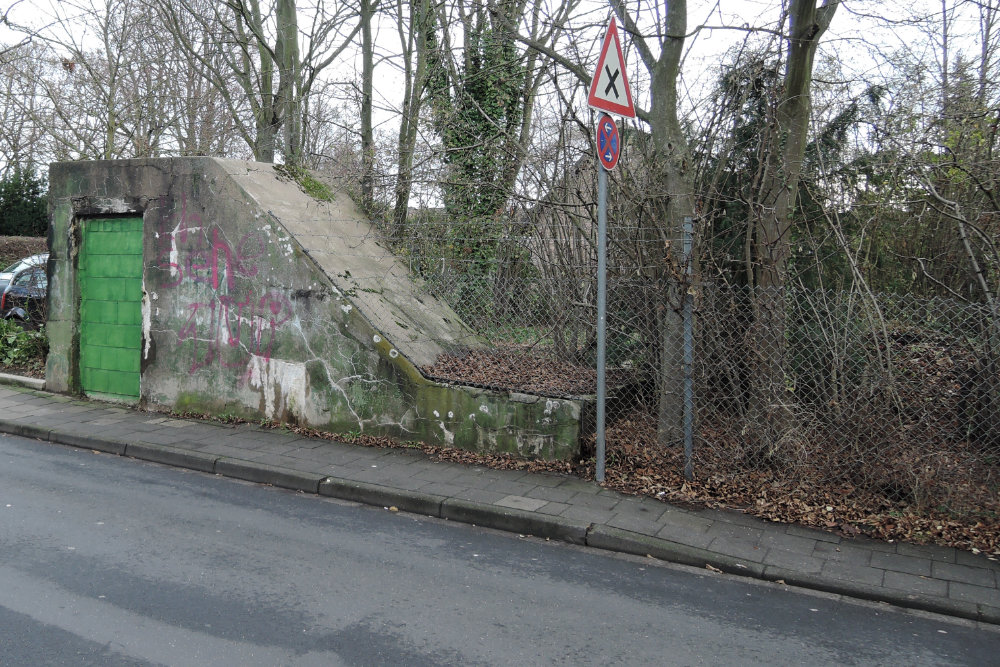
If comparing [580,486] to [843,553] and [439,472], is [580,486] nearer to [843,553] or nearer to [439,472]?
[439,472]

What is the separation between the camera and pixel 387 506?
6.01m

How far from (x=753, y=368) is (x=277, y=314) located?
16.3 feet

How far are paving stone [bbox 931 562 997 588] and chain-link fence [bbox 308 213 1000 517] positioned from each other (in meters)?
0.70

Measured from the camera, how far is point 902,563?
4.66 meters

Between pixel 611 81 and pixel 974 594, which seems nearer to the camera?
pixel 974 594

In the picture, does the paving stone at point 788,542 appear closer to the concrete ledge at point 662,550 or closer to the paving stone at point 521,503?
the concrete ledge at point 662,550

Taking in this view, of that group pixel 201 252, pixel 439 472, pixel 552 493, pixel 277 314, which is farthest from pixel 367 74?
pixel 552 493

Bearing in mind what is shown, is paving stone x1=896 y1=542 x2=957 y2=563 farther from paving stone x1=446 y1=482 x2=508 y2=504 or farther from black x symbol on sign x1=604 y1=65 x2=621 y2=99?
black x symbol on sign x1=604 y1=65 x2=621 y2=99

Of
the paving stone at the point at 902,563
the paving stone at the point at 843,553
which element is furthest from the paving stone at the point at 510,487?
the paving stone at the point at 902,563

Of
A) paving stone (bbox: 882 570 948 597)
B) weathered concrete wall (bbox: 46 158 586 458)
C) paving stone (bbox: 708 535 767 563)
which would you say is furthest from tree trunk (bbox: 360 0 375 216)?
paving stone (bbox: 882 570 948 597)

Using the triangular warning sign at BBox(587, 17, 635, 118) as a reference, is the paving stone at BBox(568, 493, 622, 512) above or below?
below

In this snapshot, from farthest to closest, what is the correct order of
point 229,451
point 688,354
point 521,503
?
1. point 229,451
2. point 688,354
3. point 521,503

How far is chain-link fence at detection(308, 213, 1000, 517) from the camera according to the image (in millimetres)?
5344

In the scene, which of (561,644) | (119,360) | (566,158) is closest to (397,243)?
(566,158)
